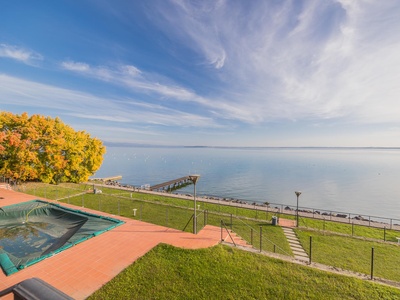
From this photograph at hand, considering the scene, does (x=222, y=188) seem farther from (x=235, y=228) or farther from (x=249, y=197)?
(x=235, y=228)

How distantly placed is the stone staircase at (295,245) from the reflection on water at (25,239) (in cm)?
1566

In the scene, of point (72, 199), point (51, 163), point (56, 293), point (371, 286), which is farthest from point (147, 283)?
point (51, 163)

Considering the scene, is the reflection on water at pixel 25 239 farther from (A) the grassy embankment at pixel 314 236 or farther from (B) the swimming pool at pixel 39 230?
(A) the grassy embankment at pixel 314 236

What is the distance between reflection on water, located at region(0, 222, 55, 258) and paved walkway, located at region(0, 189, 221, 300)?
2.94 meters

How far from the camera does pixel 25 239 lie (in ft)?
39.3

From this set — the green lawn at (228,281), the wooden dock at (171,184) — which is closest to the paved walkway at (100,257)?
the green lawn at (228,281)

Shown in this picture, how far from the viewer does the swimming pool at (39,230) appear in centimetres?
940

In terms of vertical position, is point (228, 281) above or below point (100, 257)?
above

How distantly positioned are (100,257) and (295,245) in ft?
45.3

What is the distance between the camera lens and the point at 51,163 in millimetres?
28750

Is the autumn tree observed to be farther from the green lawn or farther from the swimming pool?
the green lawn

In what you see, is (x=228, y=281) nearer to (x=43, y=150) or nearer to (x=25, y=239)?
(x=25, y=239)

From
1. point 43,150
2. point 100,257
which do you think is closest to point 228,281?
point 100,257

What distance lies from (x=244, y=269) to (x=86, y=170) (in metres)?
34.3
